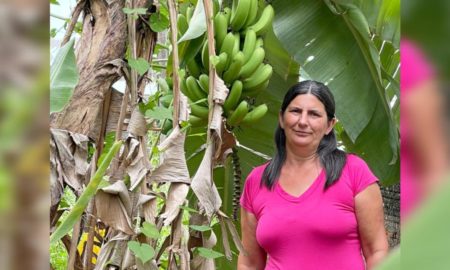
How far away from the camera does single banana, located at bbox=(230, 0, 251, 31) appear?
1.20 meters

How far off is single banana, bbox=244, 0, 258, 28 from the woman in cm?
20

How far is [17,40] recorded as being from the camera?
117 mm

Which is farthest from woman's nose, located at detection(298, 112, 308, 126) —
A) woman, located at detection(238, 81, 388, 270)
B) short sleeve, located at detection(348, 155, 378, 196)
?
short sleeve, located at detection(348, 155, 378, 196)

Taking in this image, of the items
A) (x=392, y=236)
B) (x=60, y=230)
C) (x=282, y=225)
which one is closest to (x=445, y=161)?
(x=60, y=230)

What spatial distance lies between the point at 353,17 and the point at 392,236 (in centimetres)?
80

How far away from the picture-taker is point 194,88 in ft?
4.03

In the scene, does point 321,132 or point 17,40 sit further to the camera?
Result: point 321,132

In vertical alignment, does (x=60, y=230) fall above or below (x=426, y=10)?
below

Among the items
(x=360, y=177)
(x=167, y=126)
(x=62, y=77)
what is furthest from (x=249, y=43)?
(x=62, y=77)

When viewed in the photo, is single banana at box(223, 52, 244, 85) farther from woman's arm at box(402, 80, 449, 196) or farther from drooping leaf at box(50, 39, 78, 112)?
woman's arm at box(402, 80, 449, 196)

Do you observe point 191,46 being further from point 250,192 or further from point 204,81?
point 250,192

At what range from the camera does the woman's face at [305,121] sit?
3.50 feet

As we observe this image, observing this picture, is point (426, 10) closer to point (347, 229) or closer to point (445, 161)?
point (445, 161)

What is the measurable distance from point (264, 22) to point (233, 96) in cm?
17
